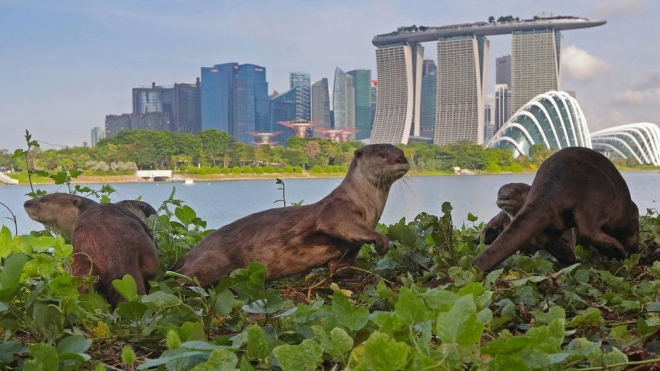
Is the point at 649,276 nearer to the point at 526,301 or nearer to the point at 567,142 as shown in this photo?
the point at 526,301

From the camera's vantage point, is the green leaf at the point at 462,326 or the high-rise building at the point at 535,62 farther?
the high-rise building at the point at 535,62

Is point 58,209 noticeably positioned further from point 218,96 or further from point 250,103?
point 218,96

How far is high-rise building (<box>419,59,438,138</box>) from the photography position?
104 metres

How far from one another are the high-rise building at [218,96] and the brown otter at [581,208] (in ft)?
361

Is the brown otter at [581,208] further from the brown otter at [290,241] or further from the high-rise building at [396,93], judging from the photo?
the high-rise building at [396,93]

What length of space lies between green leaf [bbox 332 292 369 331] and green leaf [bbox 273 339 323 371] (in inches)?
7.8

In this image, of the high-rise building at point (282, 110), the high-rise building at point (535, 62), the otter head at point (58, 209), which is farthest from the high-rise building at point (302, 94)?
the otter head at point (58, 209)

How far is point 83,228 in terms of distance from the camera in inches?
93.7

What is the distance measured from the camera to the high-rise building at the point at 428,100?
104062mm

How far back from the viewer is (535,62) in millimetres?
103562

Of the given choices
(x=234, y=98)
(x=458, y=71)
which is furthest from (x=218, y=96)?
(x=458, y=71)

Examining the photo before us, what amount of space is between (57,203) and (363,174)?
1.32m

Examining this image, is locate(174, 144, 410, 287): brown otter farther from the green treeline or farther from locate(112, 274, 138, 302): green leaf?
the green treeline

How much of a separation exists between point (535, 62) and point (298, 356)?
107 metres
